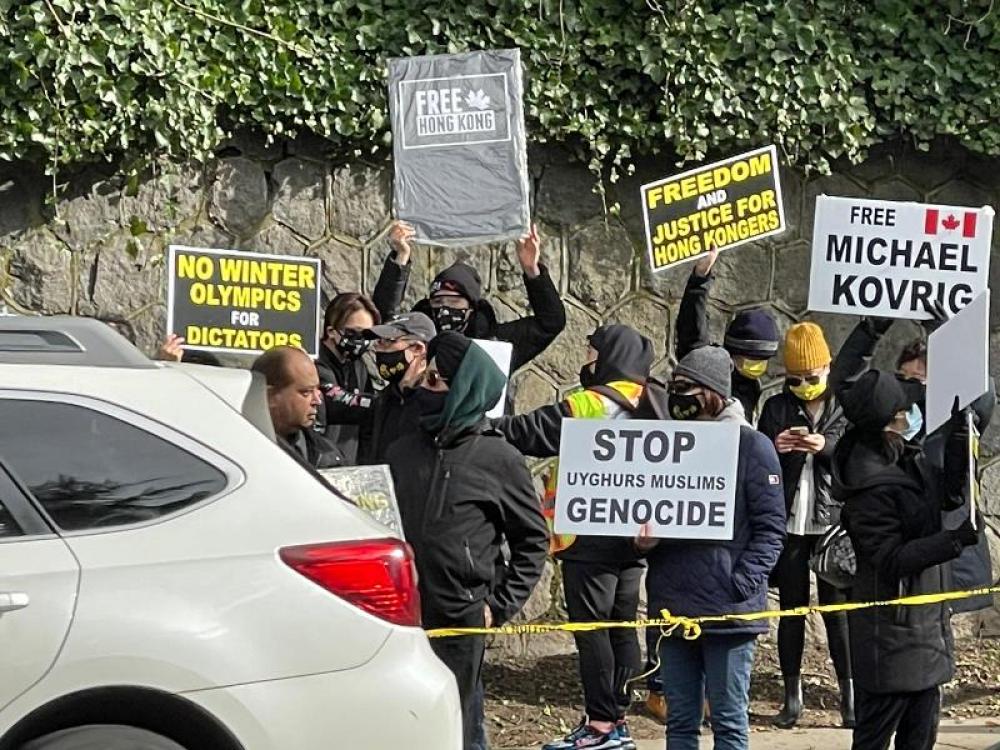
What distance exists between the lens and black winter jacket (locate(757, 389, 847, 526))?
8.26 meters

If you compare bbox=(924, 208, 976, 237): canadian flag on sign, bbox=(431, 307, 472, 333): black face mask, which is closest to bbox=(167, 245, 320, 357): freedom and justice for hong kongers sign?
bbox=(431, 307, 472, 333): black face mask

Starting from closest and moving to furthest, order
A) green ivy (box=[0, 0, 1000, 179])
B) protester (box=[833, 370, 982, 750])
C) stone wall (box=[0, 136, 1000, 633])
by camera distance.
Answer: protester (box=[833, 370, 982, 750]) < green ivy (box=[0, 0, 1000, 179]) < stone wall (box=[0, 136, 1000, 633])

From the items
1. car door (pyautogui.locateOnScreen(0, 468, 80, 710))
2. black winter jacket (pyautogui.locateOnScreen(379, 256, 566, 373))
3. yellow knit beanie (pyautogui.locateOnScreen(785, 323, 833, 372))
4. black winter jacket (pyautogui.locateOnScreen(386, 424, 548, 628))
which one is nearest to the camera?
Answer: car door (pyautogui.locateOnScreen(0, 468, 80, 710))

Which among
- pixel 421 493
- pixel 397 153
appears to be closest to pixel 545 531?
pixel 421 493

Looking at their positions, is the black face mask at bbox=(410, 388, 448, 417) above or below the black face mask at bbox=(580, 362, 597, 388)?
below

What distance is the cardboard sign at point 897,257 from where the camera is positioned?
829cm

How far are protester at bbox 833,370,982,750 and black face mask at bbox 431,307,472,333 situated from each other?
88.2 inches

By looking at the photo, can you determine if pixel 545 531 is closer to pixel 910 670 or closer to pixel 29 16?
pixel 910 670

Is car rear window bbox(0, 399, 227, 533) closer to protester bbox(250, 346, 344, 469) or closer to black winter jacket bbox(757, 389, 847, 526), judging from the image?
protester bbox(250, 346, 344, 469)

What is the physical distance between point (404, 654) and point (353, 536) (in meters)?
0.35

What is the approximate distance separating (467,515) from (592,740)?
1.60 m

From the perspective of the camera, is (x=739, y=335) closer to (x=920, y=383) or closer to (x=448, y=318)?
(x=920, y=383)

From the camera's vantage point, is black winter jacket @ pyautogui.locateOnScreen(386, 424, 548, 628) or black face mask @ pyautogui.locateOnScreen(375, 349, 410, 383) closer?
black winter jacket @ pyautogui.locateOnScreen(386, 424, 548, 628)

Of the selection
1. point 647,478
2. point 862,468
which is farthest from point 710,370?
point 862,468
